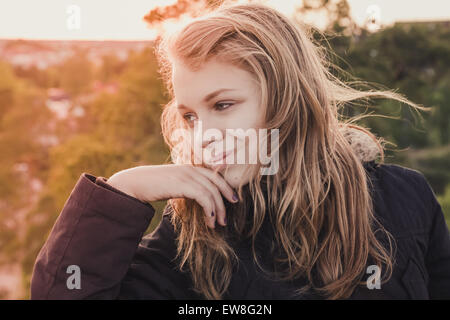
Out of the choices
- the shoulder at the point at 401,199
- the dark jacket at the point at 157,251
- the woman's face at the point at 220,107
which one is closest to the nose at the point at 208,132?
the woman's face at the point at 220,107

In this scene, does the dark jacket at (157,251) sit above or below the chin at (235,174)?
below

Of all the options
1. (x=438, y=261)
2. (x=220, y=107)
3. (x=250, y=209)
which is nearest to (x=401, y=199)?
(x=438, y=261)

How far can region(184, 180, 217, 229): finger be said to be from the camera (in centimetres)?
88

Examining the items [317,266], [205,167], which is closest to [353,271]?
[317,266]

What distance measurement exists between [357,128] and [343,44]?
550 centimetres

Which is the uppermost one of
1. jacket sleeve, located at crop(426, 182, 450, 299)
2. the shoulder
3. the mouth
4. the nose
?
the nose

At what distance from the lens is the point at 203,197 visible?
0.88 meters

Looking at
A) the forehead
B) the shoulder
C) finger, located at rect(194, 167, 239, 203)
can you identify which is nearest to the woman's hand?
finger, located at rect(194, 167, 239, 203)

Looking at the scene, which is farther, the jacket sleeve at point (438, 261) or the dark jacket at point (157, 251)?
the jacket sleeve at point (438, 261)

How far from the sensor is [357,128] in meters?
1.07

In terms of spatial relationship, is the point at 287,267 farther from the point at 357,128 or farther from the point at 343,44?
the point at 343,44

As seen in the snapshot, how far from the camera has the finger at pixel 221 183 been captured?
896 millimetres

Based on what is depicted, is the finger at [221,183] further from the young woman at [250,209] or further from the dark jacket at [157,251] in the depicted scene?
the dark jacket at [157,251]

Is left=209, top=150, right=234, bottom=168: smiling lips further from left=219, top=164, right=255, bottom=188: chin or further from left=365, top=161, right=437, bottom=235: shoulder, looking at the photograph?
left=365, top=161, right=437, bottom=235: shoulder
